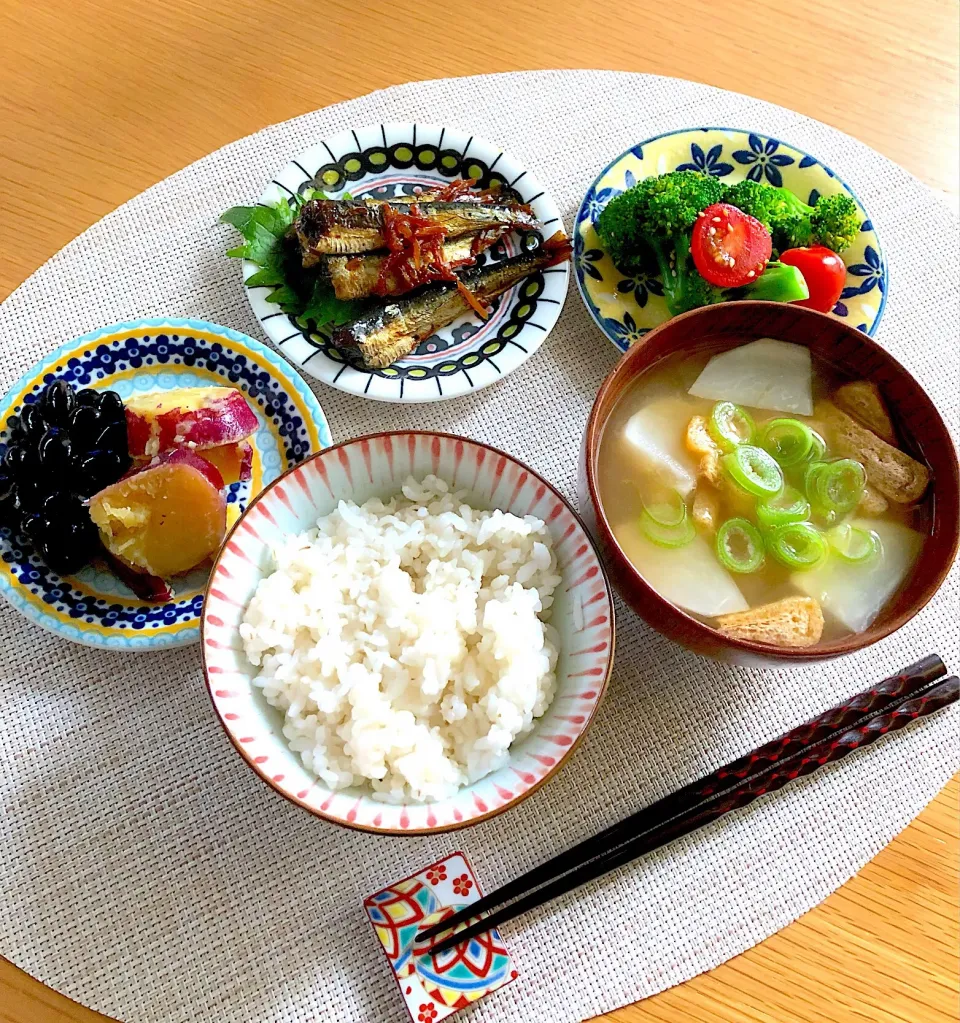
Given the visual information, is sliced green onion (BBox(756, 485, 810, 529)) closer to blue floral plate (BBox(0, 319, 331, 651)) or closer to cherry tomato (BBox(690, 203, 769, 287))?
cherry tomato (BBox(690, 203, 769, 287))

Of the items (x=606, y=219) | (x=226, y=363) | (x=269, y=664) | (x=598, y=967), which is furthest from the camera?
(x=606, y=219)

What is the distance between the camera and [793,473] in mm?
1604

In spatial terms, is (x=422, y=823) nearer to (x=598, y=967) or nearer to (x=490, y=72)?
(x=598, y=967)

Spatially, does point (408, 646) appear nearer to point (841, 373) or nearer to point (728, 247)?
point (841, 373)

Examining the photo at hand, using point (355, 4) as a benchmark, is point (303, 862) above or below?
below

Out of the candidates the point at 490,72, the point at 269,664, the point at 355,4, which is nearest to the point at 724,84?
the point at 490,72

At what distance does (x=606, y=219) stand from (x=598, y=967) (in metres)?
1.57

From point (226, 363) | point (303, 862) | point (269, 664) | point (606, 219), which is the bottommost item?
point (303, 862)

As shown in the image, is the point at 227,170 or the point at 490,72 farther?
the point at 490,72

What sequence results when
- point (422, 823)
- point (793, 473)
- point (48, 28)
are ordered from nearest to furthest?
point (422, 823) → point (793, 473) → point (48, 28)

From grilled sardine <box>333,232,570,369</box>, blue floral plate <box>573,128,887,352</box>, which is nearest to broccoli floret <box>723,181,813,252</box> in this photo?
blue floral plate <box>573,128,887,352</box>

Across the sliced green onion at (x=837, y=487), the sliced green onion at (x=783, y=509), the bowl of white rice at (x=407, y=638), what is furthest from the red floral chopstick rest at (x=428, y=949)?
the sliced green onion at (x=837, y=487)

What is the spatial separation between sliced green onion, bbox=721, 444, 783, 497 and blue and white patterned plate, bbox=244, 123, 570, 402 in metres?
0.55

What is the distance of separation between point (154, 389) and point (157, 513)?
38cm
